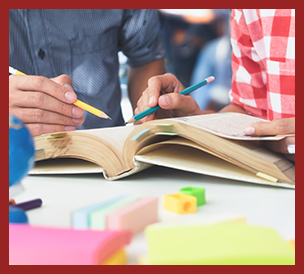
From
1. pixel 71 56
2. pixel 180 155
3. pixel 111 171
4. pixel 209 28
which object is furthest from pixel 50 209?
pixel 209 28

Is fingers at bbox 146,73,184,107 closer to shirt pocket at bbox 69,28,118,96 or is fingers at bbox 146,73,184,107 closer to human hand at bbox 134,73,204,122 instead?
human hand at bbox 134,73,204,122

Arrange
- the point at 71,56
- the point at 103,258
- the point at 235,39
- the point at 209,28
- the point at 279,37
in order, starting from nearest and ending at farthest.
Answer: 1. the point at 103,258
2. the point at 279,37
3. the point at 235,39
4. the point at 71,56
5. the point at 209,28

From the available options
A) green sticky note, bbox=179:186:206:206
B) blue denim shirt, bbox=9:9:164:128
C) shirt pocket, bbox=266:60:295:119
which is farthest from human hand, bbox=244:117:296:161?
blue denim shirt, bbox=9:9:164:128

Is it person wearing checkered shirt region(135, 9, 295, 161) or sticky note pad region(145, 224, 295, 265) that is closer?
sticky note pad region(145, 224, 295, 265)

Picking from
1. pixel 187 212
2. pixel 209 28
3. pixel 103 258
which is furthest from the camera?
pixel 209 28

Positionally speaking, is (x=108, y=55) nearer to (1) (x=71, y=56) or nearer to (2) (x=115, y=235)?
(1) (x=71, y=56)

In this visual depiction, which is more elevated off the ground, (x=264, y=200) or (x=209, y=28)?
(x=209, y=28)

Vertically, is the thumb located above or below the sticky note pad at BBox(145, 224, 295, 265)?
above

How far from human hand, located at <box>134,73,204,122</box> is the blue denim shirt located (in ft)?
1.52

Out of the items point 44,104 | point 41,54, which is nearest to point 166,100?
point 44,104

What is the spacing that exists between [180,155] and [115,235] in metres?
0.37

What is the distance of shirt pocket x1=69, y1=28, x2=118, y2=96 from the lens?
1.31m

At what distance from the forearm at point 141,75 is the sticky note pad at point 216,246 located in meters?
1.22

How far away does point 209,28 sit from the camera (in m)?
2.46
